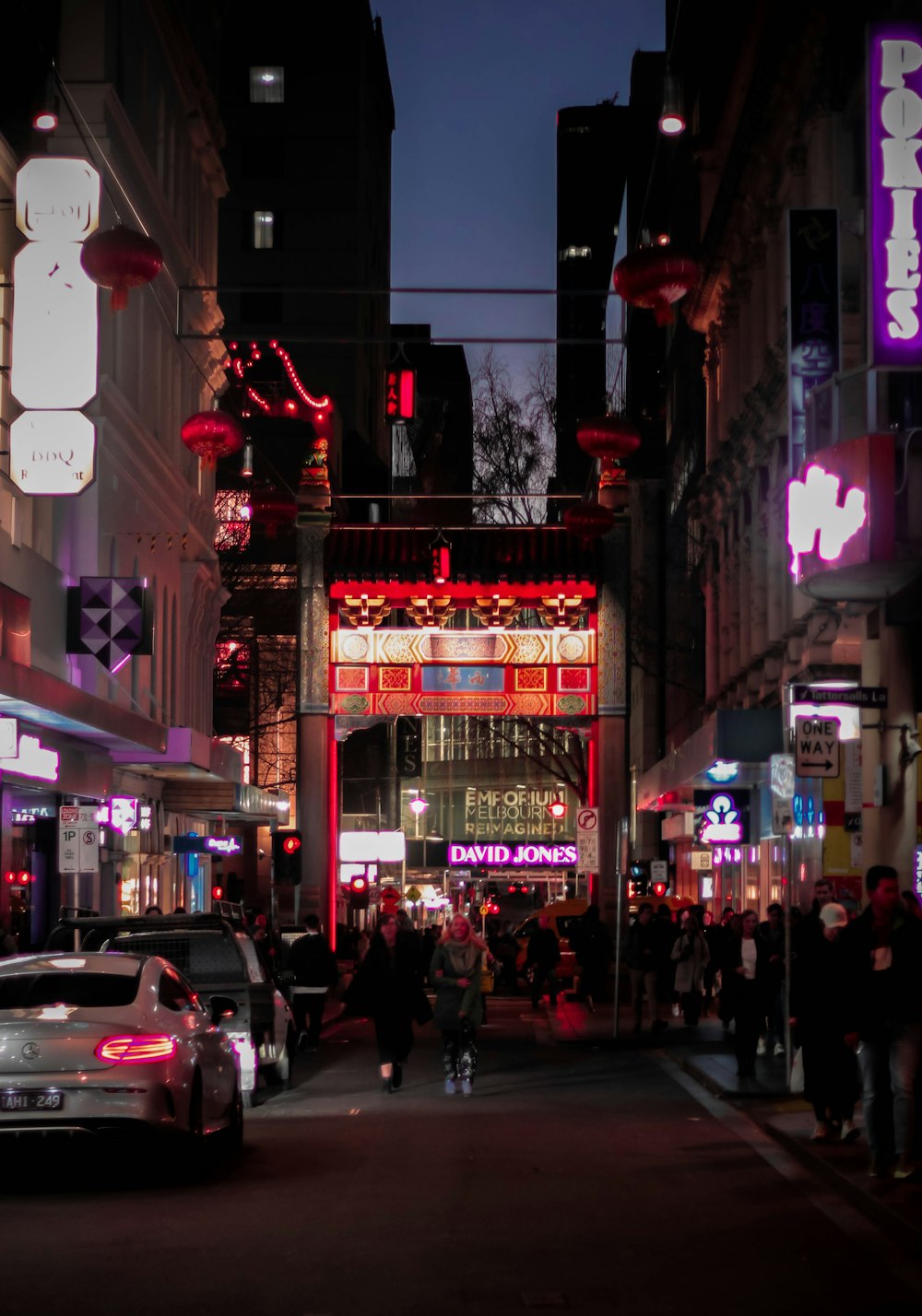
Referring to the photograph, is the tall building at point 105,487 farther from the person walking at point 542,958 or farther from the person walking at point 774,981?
the person walking at point 774,981

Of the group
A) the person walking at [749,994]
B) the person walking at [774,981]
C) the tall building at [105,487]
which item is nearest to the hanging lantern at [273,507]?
the tall building at [105,487]

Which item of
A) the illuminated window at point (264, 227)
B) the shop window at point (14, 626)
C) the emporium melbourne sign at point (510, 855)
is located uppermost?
the illuminated window at point (264, 227)

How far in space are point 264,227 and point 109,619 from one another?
53911 millimetres

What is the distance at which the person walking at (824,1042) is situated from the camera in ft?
47.8

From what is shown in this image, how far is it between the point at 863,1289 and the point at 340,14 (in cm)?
7814

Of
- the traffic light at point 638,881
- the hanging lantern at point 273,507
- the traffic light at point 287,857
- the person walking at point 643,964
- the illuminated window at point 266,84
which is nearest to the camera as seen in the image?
the person walking at point 643,964

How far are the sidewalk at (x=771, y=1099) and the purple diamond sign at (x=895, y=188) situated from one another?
726cm

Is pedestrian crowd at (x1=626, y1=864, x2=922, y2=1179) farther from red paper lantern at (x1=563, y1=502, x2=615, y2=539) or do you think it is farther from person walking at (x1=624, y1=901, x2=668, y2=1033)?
red paper lantern at (x1=563, y1=502, x2=615, y2=539)

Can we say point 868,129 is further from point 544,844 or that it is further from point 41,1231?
point 544,844

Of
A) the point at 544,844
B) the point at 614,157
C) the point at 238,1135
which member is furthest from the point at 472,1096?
the point at 614,157

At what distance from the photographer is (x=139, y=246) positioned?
21.0 m

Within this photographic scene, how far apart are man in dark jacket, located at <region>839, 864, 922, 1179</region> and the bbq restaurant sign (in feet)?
47.4

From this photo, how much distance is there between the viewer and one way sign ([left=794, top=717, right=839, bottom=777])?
18.1 metres

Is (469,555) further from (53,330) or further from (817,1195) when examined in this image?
(817,1195)
